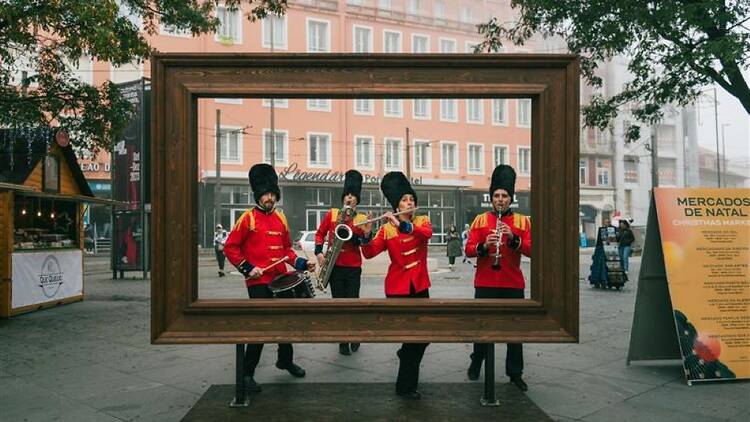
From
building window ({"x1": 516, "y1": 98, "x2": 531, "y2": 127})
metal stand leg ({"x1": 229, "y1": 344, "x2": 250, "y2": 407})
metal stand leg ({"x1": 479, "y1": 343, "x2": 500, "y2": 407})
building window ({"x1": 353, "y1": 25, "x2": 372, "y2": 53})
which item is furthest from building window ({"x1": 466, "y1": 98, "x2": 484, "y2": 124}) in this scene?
building window ({"x1": 353, "y1": 25, "x2": 372, "y2": 53})

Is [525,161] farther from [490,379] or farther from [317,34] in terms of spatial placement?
[317,34]

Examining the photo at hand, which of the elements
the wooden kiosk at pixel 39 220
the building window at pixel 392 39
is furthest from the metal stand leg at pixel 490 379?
the building window at pixel 392 39

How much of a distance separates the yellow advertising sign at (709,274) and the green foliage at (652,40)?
2760mm

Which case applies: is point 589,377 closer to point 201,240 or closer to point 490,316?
point 490,316

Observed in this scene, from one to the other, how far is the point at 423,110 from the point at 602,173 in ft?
137

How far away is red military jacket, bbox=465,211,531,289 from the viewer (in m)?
5.59

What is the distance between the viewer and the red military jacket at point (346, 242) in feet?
21.6

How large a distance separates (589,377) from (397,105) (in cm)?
346

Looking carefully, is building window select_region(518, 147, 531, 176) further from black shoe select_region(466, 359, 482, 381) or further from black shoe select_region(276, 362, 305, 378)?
black shoe select_region(276, 362, 305, 378)

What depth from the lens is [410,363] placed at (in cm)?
528

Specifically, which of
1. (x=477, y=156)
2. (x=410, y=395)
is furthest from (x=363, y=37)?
(x=410, y=395)

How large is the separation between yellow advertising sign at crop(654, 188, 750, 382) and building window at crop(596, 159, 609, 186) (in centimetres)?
4132

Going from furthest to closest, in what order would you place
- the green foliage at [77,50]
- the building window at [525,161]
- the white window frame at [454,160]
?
1. the white window frame at [454,160]
2. the green foliage at [77,50]
3. the building window at [525,161]

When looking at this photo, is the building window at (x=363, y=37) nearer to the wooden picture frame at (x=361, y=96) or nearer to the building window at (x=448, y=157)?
the building window at (x=448, y=157)
